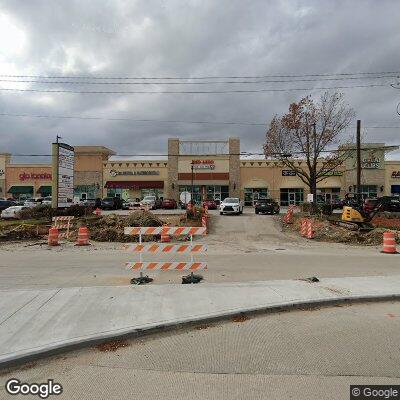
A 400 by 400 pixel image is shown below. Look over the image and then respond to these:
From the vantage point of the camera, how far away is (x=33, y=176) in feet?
232

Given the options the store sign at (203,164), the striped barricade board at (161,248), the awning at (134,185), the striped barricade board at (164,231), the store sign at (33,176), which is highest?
the store sign at (203,164)

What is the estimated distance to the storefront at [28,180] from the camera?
232 ft

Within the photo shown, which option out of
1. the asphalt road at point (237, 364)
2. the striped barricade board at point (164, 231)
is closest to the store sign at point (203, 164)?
the striped barricade board at point (164, 231)

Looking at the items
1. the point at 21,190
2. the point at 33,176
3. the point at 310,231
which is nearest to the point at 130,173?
the point at 33,176

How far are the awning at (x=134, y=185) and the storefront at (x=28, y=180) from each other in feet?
39.7

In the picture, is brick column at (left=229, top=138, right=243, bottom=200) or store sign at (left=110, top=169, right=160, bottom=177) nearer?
brick column at (left=229, top=138, right=243, bottom=200)

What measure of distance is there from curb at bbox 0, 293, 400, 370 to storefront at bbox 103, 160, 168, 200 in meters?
56.8

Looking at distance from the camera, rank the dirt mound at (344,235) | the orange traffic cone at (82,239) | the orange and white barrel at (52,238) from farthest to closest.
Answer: the dirt mound at (344,235), the orange traffic cone at (82,239), the orange and white barrel at (52,238)

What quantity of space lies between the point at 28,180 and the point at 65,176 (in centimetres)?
4381

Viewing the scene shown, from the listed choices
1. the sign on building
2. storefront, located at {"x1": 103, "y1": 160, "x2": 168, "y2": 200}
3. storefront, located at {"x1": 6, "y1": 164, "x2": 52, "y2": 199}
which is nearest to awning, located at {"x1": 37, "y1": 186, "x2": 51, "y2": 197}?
storefront, located at {"x1": 6, "y1": 164, "x2": 52, "y2": 199}

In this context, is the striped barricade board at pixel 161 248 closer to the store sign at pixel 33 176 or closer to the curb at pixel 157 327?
the curb at pixel 157 327

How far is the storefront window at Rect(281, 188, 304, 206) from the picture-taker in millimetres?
63531

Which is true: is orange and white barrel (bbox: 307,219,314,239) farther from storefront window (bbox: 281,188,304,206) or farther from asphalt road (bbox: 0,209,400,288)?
storefront window (bbox: 281,188,304,206)

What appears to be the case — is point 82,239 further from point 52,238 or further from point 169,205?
point 169,205
